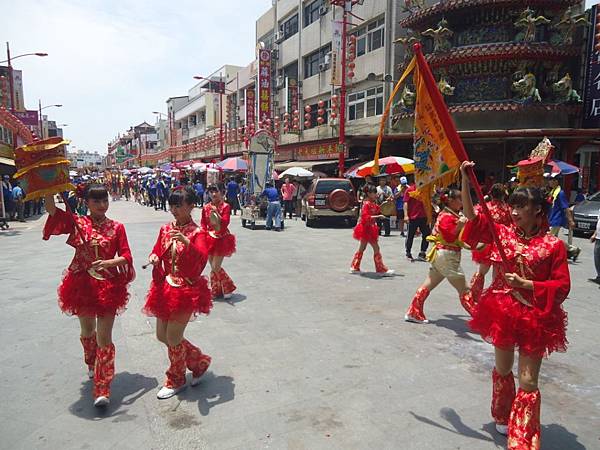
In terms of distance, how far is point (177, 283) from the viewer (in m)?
3.61

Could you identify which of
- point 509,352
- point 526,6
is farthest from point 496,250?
point 526,6

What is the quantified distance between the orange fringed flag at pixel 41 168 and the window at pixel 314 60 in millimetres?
26595

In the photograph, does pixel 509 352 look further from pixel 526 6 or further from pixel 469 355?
pixel 526 6

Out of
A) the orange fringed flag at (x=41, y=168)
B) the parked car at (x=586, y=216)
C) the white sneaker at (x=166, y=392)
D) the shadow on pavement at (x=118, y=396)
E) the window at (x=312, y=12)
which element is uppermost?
the window at (x=312, y=12)

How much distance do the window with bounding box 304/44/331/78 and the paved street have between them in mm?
24057

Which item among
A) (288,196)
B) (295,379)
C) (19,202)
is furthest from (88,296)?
(19,202)

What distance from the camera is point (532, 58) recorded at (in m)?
18.6

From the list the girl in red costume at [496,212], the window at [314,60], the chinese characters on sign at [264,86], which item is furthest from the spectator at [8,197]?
the window at [314,60]

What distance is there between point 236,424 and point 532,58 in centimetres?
1994

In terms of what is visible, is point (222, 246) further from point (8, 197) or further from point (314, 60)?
point (314, 60)

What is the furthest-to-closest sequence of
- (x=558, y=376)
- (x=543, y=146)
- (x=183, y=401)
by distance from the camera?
1. (x=543, y=146)
2. (x=558, y=376)
3. (x=183, y=401)

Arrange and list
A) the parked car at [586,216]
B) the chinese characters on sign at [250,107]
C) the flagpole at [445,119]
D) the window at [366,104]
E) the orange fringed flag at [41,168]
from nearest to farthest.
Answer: the flagpole at [445,119] < the orange fringed flag at [41,168] < the parked car at [586,216] < the window at [366,104] < the chinese characters on sign at [250,107]

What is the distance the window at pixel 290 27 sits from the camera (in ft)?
105

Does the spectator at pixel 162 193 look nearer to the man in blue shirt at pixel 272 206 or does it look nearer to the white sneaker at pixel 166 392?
the man in blue shirt at pixel 272 206
